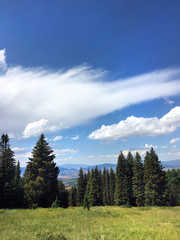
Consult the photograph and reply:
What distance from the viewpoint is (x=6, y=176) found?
91.9ft

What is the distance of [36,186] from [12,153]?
1199 centimetres

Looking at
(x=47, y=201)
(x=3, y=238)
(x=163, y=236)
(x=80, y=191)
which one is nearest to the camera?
(x=3, y=238)

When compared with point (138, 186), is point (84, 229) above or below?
above

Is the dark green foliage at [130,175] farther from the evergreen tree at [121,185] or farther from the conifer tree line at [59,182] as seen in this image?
the evergreen tree at [121,185]

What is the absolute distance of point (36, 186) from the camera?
78.6 ft

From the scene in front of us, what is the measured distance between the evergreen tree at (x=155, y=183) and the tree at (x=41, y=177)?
24.6m

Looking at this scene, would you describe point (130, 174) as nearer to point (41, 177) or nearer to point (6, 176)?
point (41, 177)

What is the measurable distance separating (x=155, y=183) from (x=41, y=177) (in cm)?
2850

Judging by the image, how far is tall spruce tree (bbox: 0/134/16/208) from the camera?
86.5ft

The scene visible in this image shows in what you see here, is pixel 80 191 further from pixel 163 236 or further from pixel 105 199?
pixel 163 236

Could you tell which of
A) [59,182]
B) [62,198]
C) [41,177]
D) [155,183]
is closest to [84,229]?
[41,177]

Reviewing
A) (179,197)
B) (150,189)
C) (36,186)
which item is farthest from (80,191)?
(36,186)

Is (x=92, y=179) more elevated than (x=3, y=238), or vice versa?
(x=3, y=238)

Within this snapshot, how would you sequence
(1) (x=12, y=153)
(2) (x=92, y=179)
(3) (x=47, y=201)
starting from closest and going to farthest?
1. (3) (x=47, y=201)
2. (1) (x=12, y=153)
3. (2) (x=92, y=179)
